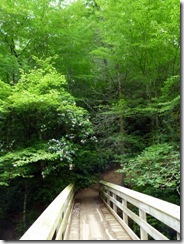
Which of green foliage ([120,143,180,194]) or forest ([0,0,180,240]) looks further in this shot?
forest ([0,0,180,240])

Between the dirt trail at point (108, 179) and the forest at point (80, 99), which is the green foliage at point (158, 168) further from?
the dirt trail at point (108, 179)

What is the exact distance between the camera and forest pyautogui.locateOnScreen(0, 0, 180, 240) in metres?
6.23

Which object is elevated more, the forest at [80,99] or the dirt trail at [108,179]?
the forest at [80,99]

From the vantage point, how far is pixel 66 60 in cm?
973

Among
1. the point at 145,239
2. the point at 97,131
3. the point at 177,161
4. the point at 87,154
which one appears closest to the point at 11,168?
the point at 87,154

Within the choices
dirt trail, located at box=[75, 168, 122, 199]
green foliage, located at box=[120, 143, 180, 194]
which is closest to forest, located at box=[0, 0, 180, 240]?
green foliage, located at box=[120, 143, 180, 194]

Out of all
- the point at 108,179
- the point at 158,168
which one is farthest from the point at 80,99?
the point at 108,179

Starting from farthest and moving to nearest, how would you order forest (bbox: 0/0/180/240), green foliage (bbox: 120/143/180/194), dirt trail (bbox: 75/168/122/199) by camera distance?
dirt trail (bbox: 75/168/122/199) < forest (bbox: 0/0/180/240) < green foliage (bbox: 120/143/180/194)

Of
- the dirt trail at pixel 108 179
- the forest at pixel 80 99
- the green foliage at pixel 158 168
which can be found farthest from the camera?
the dirt trail at pixel 108 179

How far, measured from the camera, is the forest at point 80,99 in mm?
6234

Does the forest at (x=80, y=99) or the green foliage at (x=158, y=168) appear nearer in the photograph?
the green foliage at (x=158, y=168)

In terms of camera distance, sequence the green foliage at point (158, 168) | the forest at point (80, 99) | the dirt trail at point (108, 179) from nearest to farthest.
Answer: the green foliage at point (158, 168)
the forest at point (80, 99)
the dirt trail at point (108, 179)

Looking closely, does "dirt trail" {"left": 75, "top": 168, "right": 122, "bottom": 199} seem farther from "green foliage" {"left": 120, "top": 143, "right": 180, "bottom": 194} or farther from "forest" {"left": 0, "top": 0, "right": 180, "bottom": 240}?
"green foliage" {"left": 120, "top": 143, "right": 180, "bottom": 194}

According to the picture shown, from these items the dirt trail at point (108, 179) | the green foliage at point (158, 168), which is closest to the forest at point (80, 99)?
the green foliage at point (158, 168)
